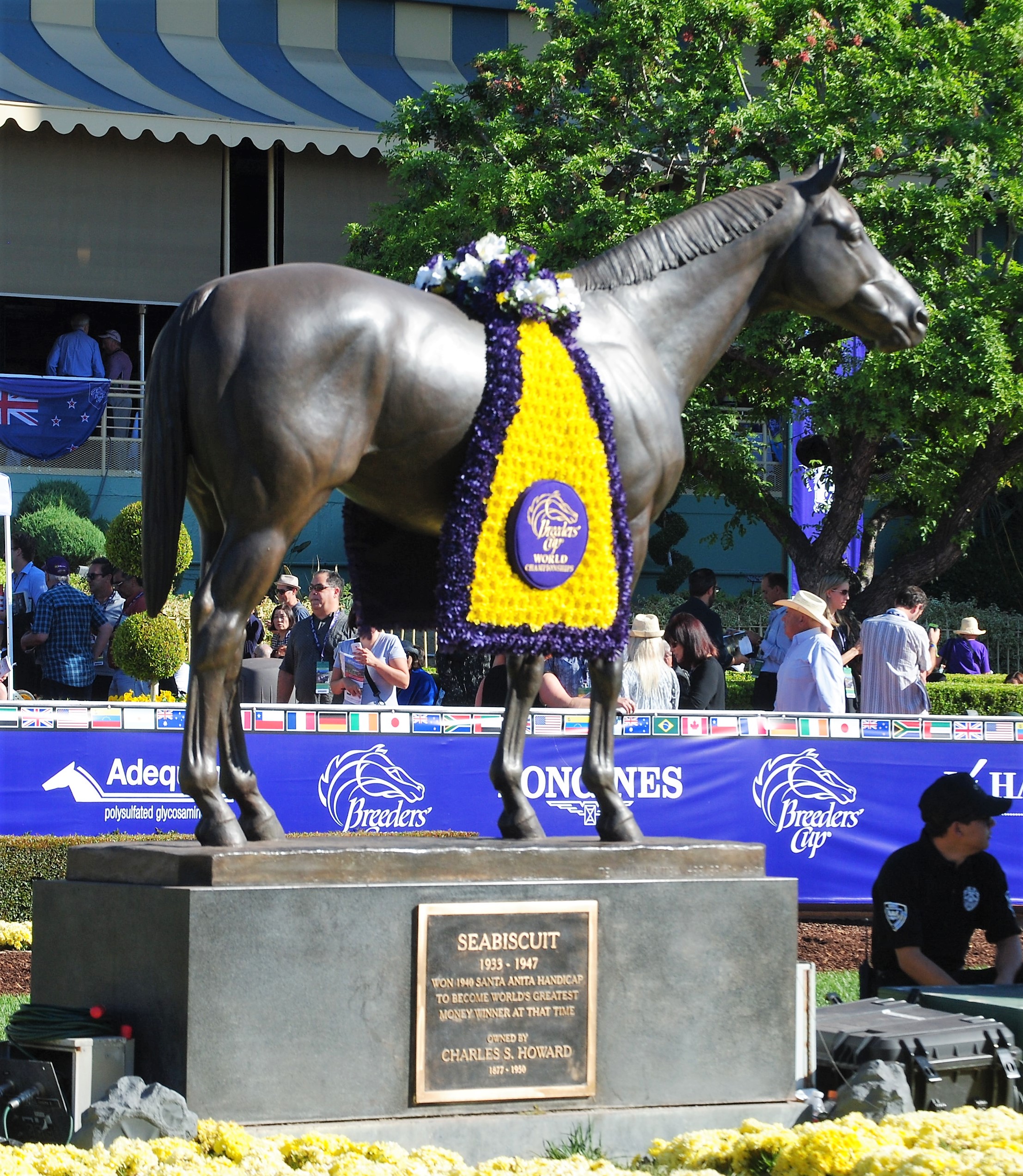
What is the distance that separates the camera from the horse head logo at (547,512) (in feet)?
17.6

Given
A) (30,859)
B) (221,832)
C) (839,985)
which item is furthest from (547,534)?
(30,859)

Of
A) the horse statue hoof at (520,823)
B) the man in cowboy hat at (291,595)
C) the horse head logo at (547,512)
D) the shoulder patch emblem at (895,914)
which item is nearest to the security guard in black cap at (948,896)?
the shoulder patch emblem at (895,914)

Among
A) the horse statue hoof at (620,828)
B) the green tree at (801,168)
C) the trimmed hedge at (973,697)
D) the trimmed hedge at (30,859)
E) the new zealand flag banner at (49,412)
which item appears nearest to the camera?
the horse statue hoof at (620,828)

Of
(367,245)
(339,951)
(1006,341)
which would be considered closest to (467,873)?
(339,951)

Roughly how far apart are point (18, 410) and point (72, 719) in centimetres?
1287

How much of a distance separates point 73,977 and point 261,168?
78.2ft

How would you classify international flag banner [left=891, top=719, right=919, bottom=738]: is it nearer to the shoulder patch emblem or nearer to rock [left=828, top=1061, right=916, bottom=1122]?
the shoulder patch emblem

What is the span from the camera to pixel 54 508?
22.0m

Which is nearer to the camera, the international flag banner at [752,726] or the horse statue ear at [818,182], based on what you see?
the horse statue ear at [818,182]

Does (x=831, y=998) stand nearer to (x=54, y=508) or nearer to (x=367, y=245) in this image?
(x=367, y=245)

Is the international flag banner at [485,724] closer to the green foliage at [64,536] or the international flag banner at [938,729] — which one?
the international flag banner at [938,729]

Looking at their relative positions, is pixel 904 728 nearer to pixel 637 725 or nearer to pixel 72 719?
pixel 637 725

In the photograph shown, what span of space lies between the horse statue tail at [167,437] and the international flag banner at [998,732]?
677cm

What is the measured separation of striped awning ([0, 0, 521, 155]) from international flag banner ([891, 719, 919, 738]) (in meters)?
15.8
